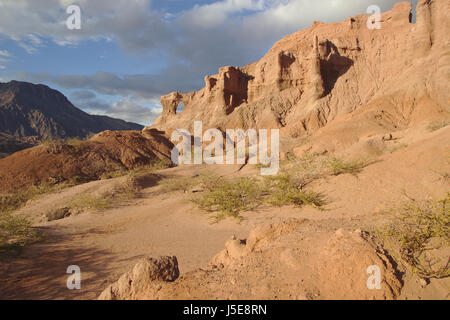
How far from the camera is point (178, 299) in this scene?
258cm

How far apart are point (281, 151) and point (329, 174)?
1031cm

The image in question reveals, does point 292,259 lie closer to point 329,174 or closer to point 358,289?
point 358,289

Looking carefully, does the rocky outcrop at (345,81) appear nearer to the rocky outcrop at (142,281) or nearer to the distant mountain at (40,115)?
the rocky outcrop at (142,281)

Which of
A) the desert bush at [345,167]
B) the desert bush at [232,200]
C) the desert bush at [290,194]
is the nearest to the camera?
the desert bush at [290,194]

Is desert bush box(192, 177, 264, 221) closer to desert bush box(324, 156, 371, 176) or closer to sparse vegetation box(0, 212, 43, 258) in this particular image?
desert bush box(324, 156, 371, 176)

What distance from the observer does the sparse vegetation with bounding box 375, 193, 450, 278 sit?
278 cm

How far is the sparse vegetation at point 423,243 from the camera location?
2.78 metres

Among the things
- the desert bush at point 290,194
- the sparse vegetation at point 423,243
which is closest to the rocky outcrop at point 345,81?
the desert bush at point 290,194

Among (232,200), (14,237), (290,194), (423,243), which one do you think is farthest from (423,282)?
(14,237)

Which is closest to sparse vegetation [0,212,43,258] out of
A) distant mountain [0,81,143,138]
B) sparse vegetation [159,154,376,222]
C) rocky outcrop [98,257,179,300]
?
rocky outcrop [98,257,179,300]

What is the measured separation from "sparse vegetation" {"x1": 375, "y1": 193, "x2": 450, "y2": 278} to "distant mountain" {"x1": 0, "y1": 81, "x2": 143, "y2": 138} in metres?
82.9

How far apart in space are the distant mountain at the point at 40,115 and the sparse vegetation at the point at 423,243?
272 ft

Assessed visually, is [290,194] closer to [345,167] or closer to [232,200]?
[232,200]

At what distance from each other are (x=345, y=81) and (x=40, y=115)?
307 ft
